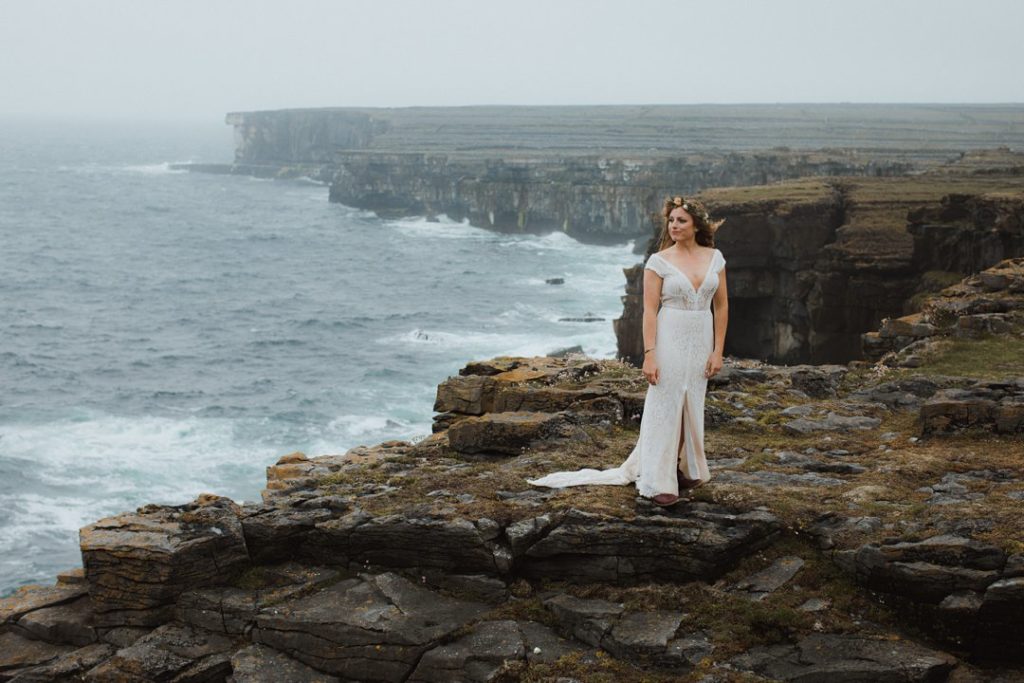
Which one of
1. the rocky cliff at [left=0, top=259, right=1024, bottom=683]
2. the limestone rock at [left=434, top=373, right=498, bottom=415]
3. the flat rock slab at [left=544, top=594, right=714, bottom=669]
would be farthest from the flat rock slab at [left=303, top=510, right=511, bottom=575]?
the limestone rock at [left=434, top=373, right=498, bottom=415]

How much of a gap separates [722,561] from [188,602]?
216 inches

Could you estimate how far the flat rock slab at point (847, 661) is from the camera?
984 cm

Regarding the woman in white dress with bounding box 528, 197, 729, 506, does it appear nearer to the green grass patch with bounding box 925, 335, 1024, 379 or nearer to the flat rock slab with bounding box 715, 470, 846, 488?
the flat rock slab with bounding box 715, 470, 846, 488

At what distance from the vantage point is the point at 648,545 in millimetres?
11742

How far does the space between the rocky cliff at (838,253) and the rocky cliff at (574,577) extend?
30.8m

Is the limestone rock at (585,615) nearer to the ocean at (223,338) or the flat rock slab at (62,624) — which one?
the flat rock slab at (62,624)

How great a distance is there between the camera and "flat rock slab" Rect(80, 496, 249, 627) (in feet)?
40.1

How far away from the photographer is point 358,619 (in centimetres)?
1152

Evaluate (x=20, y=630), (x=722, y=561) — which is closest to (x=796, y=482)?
(x=722, y=561)

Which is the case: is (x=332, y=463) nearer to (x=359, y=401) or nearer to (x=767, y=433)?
(x=767, y=433)

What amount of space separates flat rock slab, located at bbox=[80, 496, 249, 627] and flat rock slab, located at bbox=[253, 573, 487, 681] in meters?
0.95

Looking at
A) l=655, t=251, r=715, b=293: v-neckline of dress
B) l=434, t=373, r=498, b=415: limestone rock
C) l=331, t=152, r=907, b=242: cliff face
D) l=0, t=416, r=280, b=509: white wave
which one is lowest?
l=0, t=416, r=280, b=509: white wave

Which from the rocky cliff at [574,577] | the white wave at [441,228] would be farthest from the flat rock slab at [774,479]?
the white wave at [441,228]

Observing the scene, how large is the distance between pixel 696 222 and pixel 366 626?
537cm
